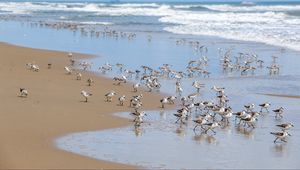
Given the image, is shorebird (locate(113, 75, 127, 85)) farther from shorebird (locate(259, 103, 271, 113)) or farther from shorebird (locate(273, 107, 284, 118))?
shorebird (locate(273, 107, 284, 118))

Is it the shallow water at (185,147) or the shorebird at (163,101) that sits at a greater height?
the shallow water at (185,147)

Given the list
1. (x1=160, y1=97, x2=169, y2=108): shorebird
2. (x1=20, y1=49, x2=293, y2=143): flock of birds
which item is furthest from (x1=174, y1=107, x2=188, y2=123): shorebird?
(x1=160, y1=97, x2=169, y2=108): shorebird

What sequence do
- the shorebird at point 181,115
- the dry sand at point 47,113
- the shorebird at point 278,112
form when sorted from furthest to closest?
the shorebird at point 278,112
the shorebird at point 181,115
the dry sand at point 47,113

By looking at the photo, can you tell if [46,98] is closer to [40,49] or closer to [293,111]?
[293,111]

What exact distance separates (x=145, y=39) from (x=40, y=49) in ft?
28.9

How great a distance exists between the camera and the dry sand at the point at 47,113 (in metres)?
10.3

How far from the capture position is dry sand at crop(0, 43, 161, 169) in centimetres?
1031

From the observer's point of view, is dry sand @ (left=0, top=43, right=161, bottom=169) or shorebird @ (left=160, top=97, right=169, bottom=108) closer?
dry sand @ (left=0, top=43, right=161, bottom=169)

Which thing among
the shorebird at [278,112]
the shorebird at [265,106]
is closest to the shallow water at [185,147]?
the shorebird at [278,112]

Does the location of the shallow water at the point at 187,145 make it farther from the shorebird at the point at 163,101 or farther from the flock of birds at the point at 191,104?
the shorebird at the point at 163,101

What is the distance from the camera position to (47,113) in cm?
1427

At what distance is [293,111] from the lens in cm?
1609

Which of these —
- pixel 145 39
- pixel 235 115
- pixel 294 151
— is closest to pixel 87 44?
pixel 145 39

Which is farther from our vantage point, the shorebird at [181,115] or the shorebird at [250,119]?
the shorebird at [181,115]
